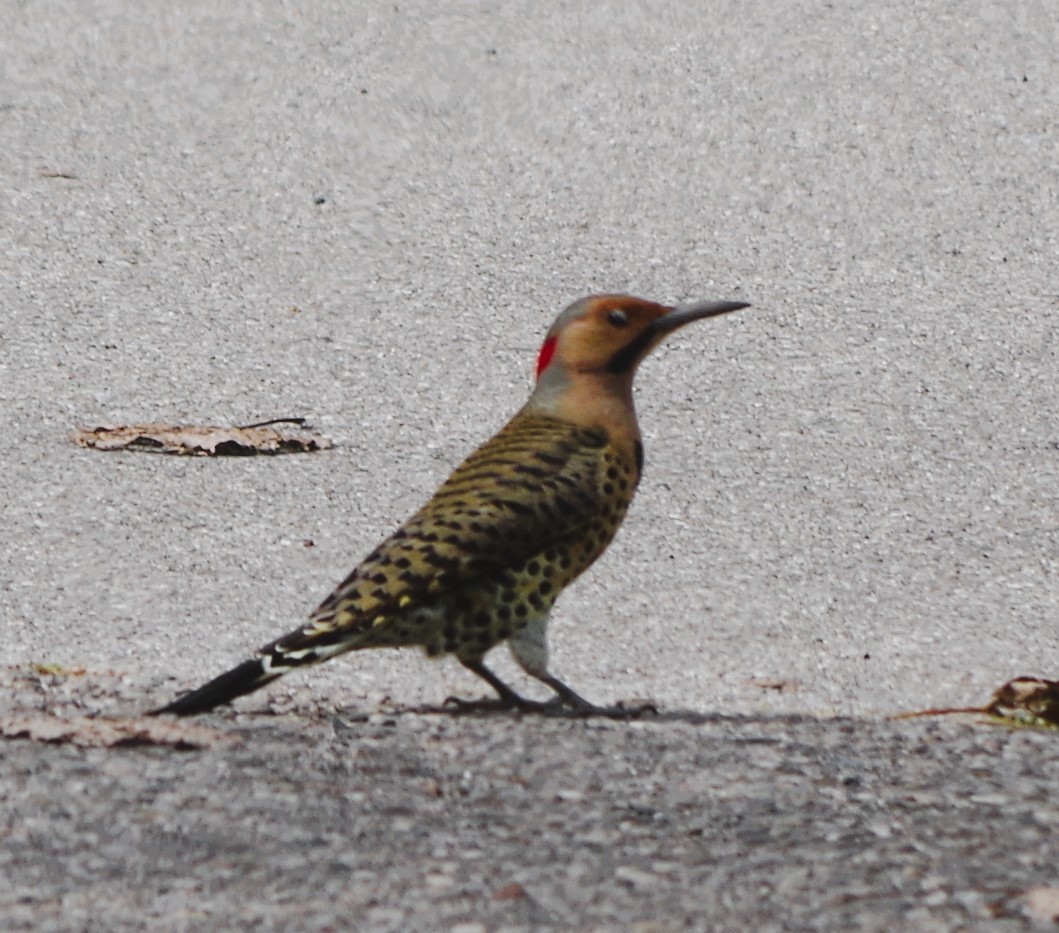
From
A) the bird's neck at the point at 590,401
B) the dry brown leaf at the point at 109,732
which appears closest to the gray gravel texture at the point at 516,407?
the dry brown leaf at the point at 109,732

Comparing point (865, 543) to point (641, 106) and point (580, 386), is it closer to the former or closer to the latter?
point (580, 386)

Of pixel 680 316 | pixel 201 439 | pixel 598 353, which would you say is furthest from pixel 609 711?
pixel 201 439

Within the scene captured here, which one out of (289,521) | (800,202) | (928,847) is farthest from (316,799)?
(800,202)

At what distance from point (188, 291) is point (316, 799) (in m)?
4.87

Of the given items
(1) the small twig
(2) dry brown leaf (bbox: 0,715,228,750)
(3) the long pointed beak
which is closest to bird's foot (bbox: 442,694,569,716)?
(2) dry brown leaf (bbox: 0,715,228,750)

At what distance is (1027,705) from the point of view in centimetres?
417

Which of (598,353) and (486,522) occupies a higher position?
(598,353)

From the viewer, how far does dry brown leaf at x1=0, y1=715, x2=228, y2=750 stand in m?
3.63

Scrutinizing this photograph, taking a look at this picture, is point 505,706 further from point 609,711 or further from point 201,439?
point 201,439

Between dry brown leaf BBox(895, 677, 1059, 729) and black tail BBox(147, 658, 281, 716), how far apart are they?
133 cm

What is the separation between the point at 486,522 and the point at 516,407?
2.94m

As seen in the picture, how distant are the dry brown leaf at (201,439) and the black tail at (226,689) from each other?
2824 millimetres

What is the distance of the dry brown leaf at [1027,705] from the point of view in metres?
4.12

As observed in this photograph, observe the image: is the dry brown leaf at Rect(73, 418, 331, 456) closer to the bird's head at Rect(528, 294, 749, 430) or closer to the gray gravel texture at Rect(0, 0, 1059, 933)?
the gray gravel texture at Rect(0, 0, 1059, 933)
